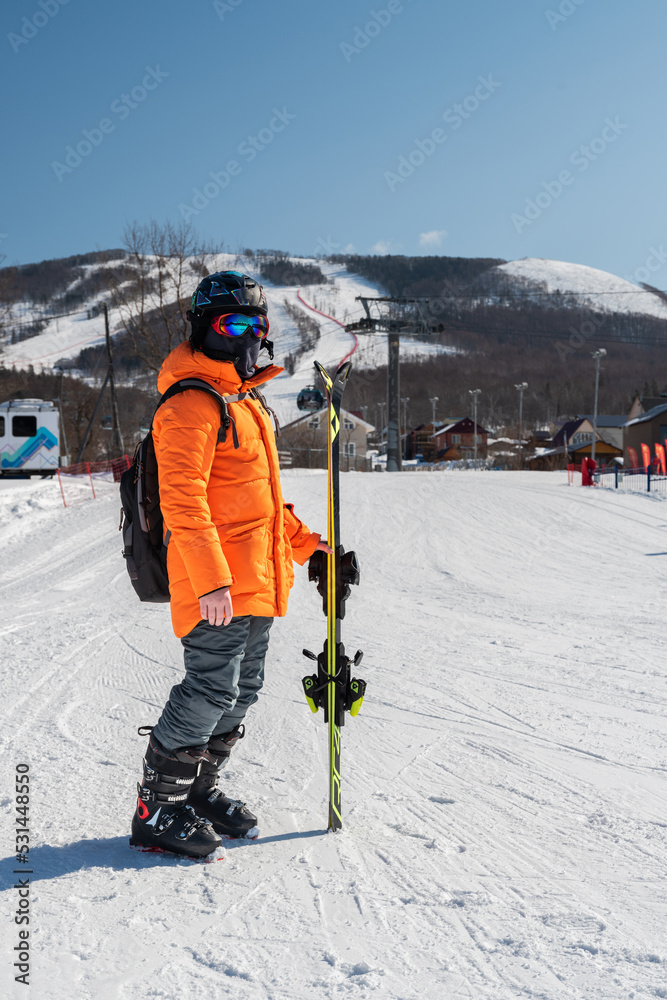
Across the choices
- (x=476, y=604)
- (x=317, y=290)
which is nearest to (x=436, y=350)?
(x=317, y=290)

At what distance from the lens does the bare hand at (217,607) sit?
6.69ft

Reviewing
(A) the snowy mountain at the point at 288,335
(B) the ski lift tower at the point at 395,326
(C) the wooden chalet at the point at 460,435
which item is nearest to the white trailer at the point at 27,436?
(B) the ski lift tower at the point at 395,326

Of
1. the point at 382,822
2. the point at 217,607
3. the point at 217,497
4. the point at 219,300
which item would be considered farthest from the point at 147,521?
the point at 382,822

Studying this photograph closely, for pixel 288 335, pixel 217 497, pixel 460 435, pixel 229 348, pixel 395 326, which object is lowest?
pixel 460 435

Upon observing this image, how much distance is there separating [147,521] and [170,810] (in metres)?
0.98

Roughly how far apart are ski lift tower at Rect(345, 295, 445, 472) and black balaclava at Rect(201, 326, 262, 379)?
33398 millimetres

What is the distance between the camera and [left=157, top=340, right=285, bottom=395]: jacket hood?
2201 millimetres

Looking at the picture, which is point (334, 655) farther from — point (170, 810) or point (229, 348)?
point (229, 348)

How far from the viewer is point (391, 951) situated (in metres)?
1.72

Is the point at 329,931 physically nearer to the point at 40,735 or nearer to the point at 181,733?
the point at 181,733

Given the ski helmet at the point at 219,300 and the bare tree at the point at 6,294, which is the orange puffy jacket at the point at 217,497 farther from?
the bare tree at the point at 6,294

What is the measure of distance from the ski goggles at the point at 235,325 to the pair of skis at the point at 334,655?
26cm

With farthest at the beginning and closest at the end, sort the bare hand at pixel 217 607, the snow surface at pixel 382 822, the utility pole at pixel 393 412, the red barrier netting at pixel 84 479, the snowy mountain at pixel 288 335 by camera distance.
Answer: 1. the snowy mountain at pixel 288 335
2. the utility pole at pixel 393 412
3. the red barrier netting at pixel 84 479
4. the bare hand at pixel 217 607
5. the snow surface at pixel 382 822

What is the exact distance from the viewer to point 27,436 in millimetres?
25656
